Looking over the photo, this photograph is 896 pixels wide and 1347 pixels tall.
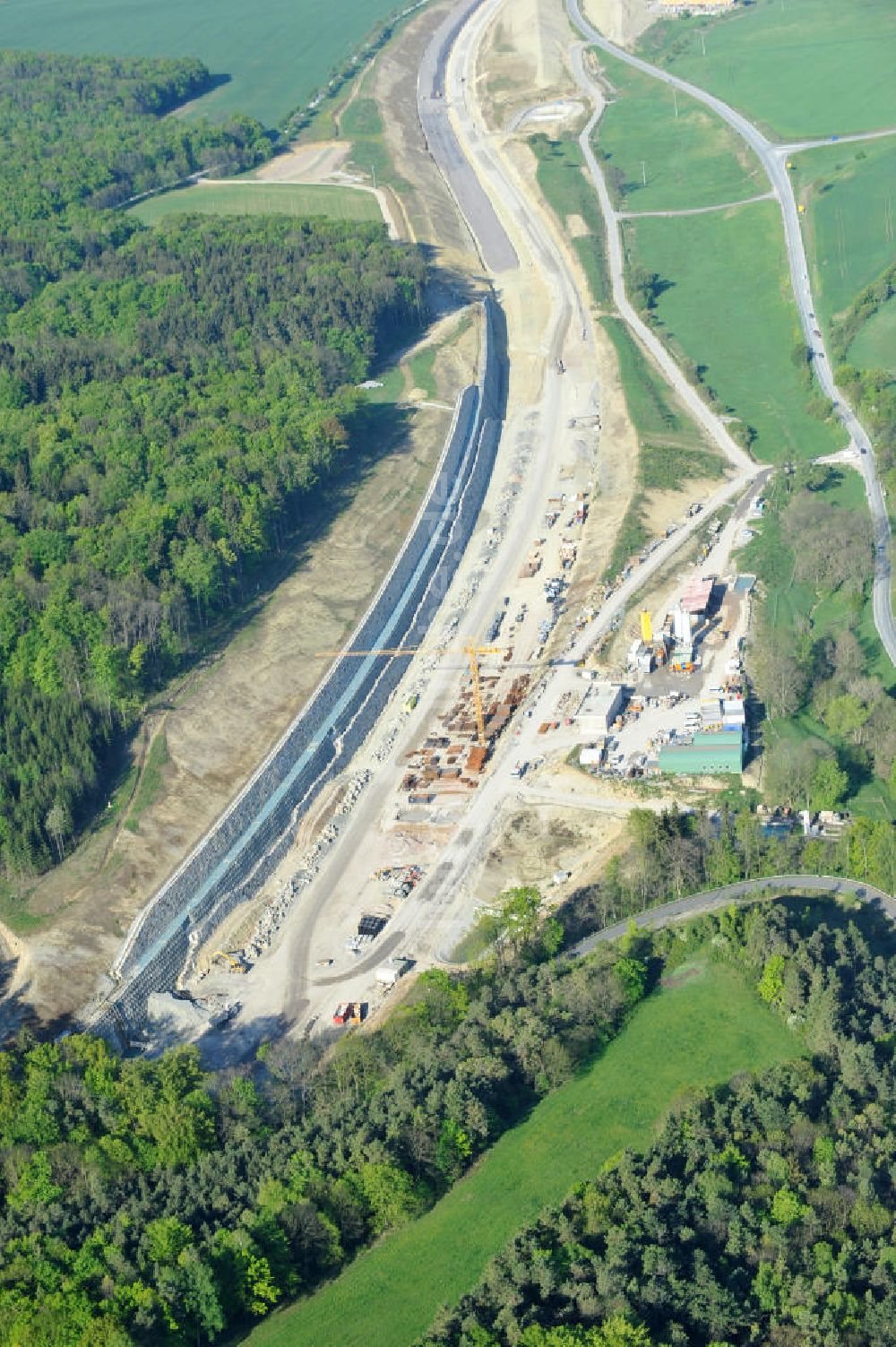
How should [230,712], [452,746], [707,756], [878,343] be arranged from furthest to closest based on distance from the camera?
[878,343], [452,746], [230,712], [707,756]

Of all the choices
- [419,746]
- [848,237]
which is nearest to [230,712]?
[419,746]

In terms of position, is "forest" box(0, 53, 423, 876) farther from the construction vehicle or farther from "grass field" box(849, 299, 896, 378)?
"grass field" box(849, 299, 896, 378)

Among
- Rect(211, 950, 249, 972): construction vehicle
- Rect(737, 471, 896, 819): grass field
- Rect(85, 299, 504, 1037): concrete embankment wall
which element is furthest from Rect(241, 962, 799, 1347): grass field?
Rect(85, 299, 504, 1037): concrete embankment wall

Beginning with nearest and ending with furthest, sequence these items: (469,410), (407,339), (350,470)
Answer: (350,470) < (469,410) < (407,339)

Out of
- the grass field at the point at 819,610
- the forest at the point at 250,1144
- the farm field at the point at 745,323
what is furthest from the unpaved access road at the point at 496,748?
the grass field at the point at 819,610

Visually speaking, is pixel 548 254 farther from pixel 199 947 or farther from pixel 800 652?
pixel 199 947

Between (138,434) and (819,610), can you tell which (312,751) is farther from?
(819,610)

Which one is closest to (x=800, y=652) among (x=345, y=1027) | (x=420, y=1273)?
(x=345, y=1027)
